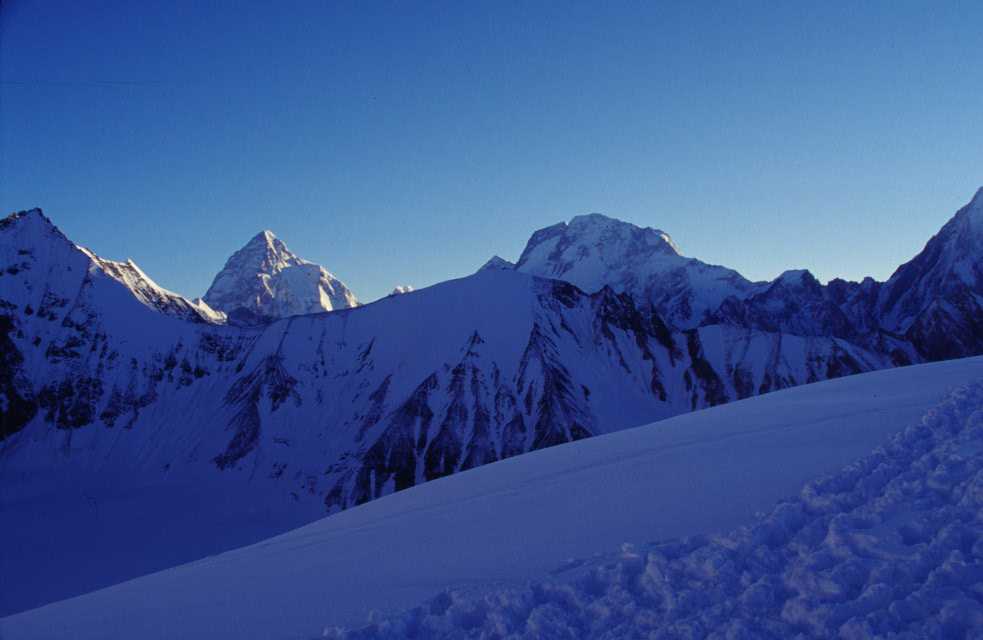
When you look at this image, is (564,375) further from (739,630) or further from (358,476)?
(739,630)

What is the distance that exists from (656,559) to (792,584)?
1.20m

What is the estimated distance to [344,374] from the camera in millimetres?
127125

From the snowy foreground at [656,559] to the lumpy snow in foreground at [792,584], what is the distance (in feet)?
0.05

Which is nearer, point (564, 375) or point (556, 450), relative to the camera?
point (556, 450)

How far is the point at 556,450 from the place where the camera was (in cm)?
1530

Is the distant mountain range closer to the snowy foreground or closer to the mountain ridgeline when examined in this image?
the mountain ridgeline

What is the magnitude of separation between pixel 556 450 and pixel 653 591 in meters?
9.87

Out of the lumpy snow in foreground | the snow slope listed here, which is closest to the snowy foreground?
the lumpy snow in foreground

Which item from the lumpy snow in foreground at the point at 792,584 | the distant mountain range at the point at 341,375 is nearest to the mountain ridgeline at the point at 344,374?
the distant mountain range at the point at 341,375

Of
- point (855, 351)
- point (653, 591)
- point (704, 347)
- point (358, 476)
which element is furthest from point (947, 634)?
point (855, 351)

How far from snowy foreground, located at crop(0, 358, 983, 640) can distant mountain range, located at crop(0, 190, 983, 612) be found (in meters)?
97.1

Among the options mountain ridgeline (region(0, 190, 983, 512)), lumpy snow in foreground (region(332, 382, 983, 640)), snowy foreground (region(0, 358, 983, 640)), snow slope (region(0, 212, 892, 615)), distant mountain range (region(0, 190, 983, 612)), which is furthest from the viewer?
mountain ridgeline (region(0, 190, 983, 512))

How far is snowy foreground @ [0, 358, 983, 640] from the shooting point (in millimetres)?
4875

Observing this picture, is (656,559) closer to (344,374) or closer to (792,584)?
(792,584)
